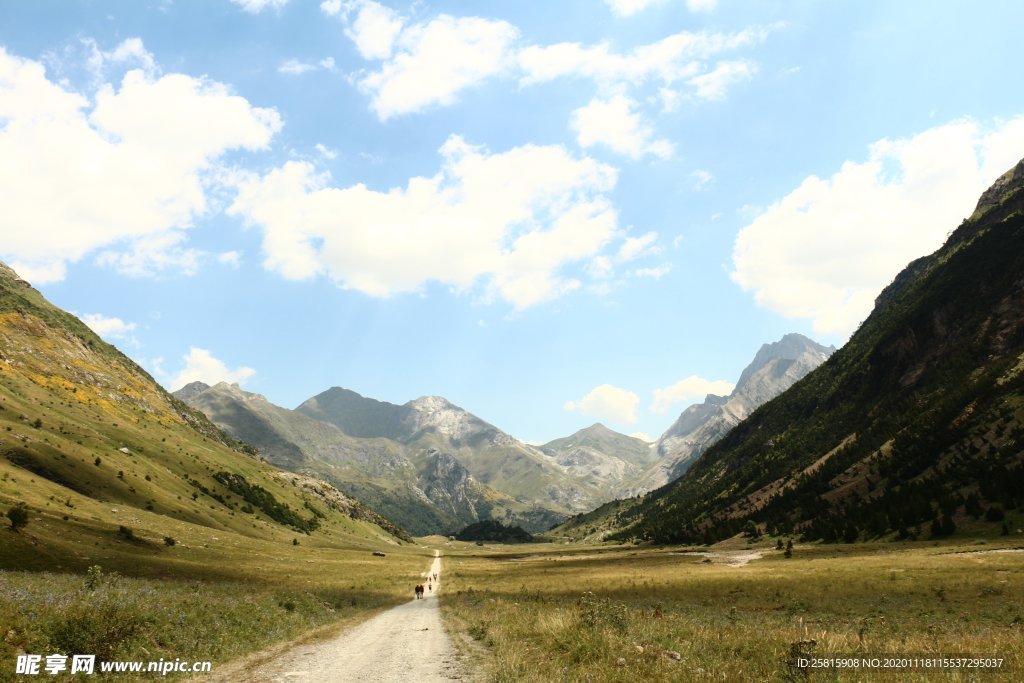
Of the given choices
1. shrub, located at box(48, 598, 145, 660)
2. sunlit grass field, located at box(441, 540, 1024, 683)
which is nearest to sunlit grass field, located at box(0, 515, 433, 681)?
shrub, located at box(48, 598, 145, 660)

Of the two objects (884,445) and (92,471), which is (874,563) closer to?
(884,445)

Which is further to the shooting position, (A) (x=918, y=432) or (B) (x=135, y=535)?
(A) (x=918, y=432)

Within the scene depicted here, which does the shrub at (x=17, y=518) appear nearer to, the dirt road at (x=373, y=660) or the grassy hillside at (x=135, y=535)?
the grassy hillside at (x=135, y=535)

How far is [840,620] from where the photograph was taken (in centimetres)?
2688

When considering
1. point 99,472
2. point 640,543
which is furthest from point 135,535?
point 640,543

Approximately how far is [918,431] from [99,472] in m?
168

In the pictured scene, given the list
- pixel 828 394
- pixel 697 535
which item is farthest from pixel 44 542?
pixel 828 394

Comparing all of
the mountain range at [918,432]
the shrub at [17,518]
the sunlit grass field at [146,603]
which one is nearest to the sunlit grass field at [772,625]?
the sunlit grass field at [146,603]

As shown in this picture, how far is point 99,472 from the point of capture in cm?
9531

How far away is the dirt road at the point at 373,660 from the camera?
15281mm

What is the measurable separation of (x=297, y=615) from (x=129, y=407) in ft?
645

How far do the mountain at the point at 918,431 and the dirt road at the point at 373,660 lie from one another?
264ft

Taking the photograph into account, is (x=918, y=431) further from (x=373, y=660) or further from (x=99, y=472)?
(x=99, y=472)

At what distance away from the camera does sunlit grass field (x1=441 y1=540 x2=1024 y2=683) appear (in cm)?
1335
